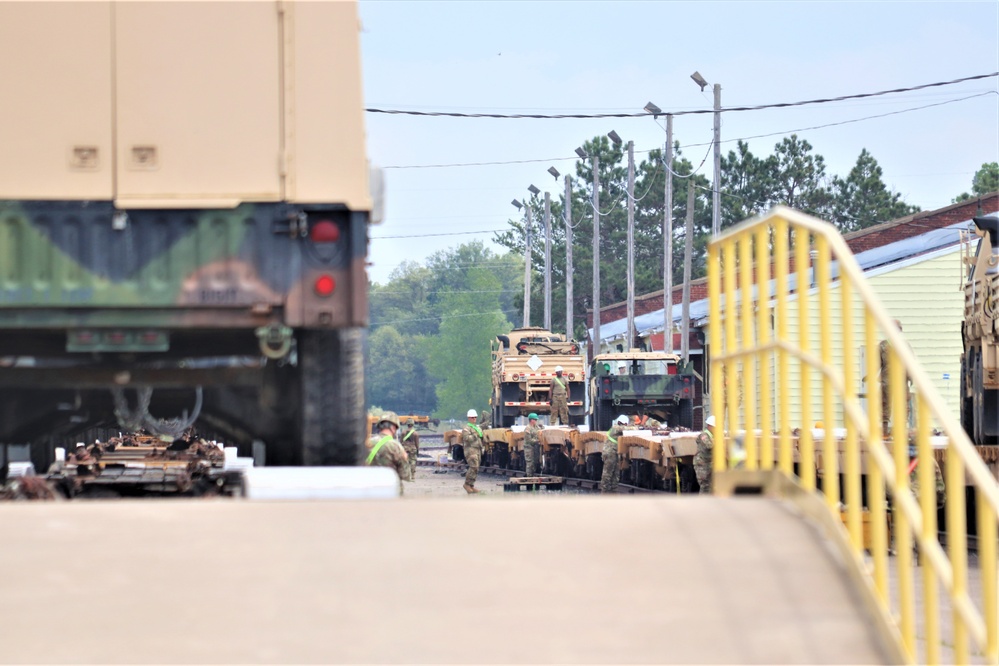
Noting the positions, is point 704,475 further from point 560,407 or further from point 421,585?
point 560,407

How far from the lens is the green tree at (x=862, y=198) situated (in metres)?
75.9

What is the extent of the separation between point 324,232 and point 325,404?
1.00 meters

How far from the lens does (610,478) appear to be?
85.1 ft

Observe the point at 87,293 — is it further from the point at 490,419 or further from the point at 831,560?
the point at 490,419

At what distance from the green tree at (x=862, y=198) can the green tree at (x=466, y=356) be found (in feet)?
151

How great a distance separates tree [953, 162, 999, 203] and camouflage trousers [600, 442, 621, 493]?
7004 centimetres

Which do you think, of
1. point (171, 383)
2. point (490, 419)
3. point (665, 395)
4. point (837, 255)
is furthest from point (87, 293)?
point (490, 419)

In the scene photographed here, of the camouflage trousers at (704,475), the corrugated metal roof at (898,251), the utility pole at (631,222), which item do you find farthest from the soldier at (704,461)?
the corrugated metal roof at (898,251)

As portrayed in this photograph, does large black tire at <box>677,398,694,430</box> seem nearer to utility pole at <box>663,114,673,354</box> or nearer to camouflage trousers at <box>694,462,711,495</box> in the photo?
utility pole at <box>663,114,673,354</box>

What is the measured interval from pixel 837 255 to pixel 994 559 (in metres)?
1.22

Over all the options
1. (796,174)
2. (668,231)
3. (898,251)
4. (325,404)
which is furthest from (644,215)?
(325,404)

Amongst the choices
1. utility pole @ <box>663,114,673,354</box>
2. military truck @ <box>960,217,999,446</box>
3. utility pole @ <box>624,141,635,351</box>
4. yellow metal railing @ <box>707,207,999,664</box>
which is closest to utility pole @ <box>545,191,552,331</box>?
utility pole @ <box>624,141,635,351</box>

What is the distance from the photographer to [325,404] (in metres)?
7.93

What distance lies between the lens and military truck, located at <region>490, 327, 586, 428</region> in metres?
39.5
